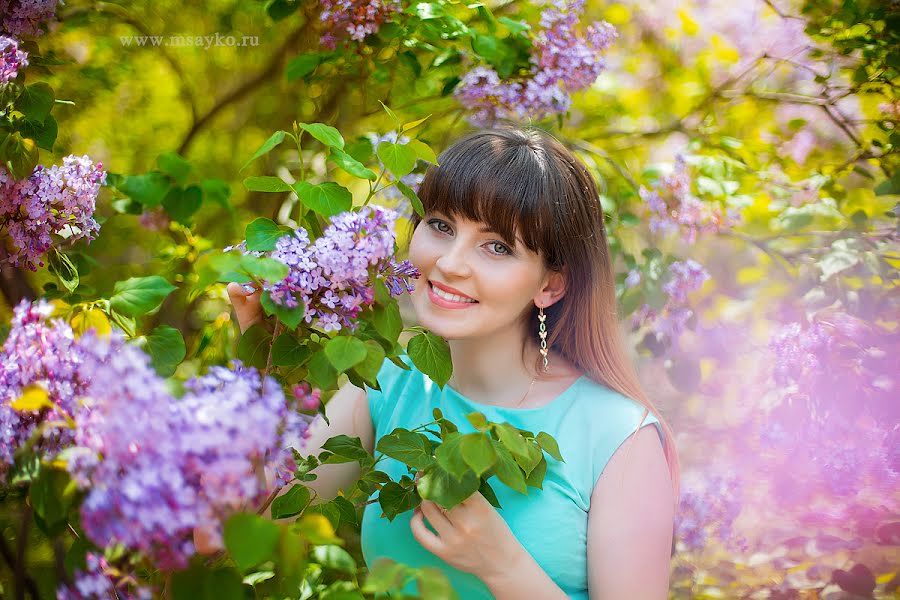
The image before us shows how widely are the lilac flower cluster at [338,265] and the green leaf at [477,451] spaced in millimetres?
211

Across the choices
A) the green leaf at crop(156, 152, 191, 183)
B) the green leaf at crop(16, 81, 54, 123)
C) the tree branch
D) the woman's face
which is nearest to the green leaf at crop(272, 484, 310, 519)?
the woman's face

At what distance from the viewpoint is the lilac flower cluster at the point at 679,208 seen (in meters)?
2.45

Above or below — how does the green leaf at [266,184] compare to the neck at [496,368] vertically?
above

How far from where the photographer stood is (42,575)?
1.41 meters

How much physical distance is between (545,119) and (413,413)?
3.14 feet

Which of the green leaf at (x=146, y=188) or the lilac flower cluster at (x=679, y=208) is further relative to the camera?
the lilac flower cluster at (x=679, y=208)

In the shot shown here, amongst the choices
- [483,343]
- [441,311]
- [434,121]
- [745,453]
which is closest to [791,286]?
[745,453]

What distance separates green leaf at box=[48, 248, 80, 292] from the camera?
149 centimetres

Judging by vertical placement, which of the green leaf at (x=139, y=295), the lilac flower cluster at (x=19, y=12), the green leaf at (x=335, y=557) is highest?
the lilac flower cluster at (x=19, y=12)

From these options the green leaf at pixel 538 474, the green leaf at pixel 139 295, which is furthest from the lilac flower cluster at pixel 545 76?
the green leaf at pixel 139 295

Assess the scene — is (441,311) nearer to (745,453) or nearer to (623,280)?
(623,280)

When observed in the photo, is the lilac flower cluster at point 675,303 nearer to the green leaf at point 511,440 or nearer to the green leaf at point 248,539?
the green leaf at point 511,440

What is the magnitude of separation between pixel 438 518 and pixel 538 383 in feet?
1.59

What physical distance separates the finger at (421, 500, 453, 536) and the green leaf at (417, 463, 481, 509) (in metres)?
0.20
